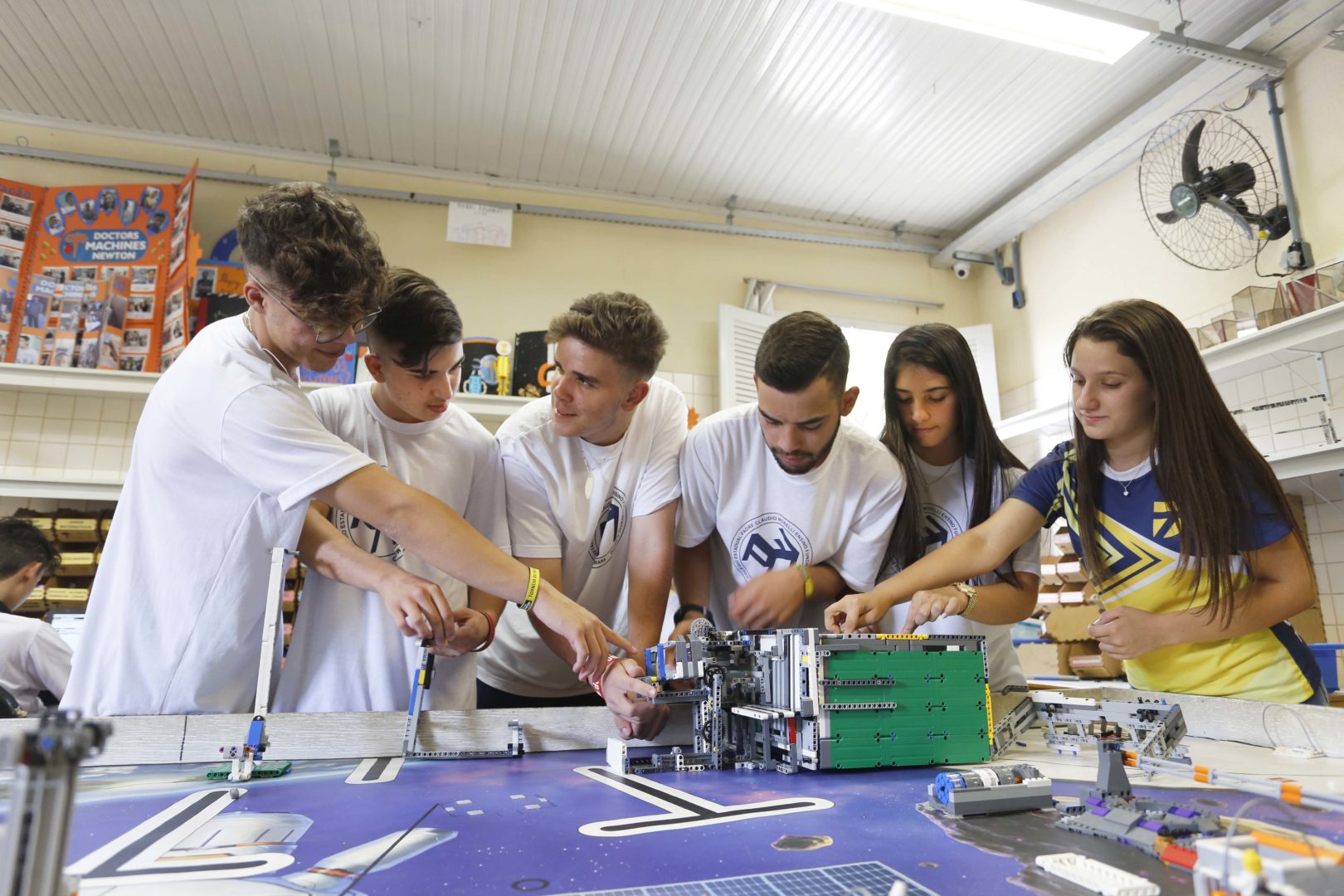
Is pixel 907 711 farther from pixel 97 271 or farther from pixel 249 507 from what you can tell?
pixel 97 271

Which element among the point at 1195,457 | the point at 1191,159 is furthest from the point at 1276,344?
the point at 1195,457

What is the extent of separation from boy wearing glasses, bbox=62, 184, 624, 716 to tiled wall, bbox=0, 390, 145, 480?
3303mm

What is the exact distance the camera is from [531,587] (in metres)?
1.65

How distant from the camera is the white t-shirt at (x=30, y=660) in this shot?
283 cm

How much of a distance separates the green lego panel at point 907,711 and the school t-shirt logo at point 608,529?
84 centimetres

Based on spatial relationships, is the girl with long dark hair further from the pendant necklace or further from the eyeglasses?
the pendant necklace

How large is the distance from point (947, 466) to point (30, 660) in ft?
10.4

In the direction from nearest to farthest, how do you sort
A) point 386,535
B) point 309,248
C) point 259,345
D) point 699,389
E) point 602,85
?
point 309,248 → point 259,345 → point 386,535 → point 602,85 → point 699,389

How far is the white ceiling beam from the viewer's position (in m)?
3.77

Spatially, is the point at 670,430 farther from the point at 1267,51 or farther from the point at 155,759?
the point at 1267,51

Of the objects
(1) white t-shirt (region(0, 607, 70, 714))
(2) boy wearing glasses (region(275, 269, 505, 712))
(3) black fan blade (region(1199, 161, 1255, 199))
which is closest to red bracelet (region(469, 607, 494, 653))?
(2) boy wearing glasses (region(275, 269, 505, 712))

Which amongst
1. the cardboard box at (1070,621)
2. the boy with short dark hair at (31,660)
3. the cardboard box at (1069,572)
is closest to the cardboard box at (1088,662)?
the cardboard box at (1070,621)

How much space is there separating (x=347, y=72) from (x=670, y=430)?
335 cm

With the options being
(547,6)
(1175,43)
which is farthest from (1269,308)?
(547,6)
